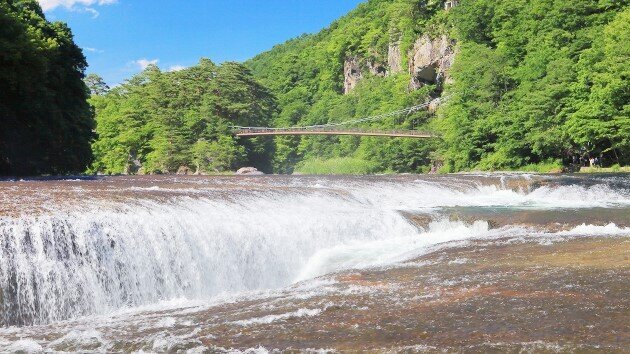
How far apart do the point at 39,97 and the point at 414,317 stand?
24221 millimetres

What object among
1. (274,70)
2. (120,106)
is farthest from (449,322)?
(274,70)

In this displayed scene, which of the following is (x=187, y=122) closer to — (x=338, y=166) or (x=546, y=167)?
(x=338, y=166)

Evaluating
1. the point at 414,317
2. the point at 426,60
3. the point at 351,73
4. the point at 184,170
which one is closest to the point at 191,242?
the point at 414,317

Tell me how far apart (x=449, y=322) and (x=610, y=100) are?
1243 inches

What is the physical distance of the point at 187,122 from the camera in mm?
58406

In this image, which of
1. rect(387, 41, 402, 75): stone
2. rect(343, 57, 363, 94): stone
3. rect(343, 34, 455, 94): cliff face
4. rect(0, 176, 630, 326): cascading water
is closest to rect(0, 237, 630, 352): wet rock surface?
rect(0, 176, 630, 326): cascading water

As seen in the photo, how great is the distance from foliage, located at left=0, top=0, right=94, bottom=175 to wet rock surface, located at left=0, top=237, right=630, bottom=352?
60.6 feet

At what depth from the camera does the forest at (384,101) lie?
2770 cm

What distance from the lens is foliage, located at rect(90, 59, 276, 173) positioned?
56.3 m

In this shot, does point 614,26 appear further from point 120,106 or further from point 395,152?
point 120,106

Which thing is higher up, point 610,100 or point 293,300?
point 610,100

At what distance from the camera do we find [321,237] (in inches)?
515

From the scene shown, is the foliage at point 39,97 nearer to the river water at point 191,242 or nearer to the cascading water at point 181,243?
the river water at point 191,242

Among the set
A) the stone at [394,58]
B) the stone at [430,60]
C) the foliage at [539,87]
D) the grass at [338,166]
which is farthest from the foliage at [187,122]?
the stone at [394,58]
